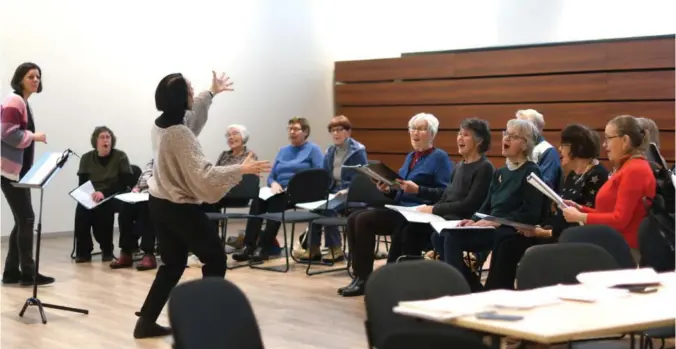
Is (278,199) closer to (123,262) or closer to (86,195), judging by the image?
(123,262)

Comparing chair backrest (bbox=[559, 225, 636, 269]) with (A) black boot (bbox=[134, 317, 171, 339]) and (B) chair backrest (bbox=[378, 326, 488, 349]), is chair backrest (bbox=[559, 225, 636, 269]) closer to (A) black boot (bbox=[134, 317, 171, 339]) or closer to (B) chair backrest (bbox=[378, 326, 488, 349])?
(B) chair backrest (bbox=[378, 326, 488, 349])

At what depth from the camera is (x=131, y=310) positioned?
18.9 ft

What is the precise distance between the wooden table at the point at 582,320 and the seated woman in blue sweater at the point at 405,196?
3.11 m

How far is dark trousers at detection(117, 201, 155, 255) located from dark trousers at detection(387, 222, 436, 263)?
2.57m

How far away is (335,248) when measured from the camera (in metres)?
7.75

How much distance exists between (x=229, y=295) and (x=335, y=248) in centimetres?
499

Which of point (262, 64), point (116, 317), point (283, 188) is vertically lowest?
point (116, 317)

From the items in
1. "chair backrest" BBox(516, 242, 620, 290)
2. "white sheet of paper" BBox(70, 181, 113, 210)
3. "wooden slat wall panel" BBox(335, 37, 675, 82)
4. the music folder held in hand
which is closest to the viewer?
"chair backrest" BBox(516, 242, 620, 290)

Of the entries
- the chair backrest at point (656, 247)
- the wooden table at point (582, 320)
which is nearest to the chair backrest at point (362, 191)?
the chair backrest at point (656, 247)

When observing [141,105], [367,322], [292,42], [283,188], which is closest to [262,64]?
[292,42]

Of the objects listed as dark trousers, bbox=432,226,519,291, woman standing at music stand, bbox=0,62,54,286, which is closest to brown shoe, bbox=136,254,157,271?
woman standing at music stand, bbox=0,62,54,286

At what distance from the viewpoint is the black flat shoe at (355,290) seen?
6.21 m

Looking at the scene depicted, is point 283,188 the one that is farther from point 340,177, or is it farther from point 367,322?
point 367,322

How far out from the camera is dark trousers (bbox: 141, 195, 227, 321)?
4754mm
